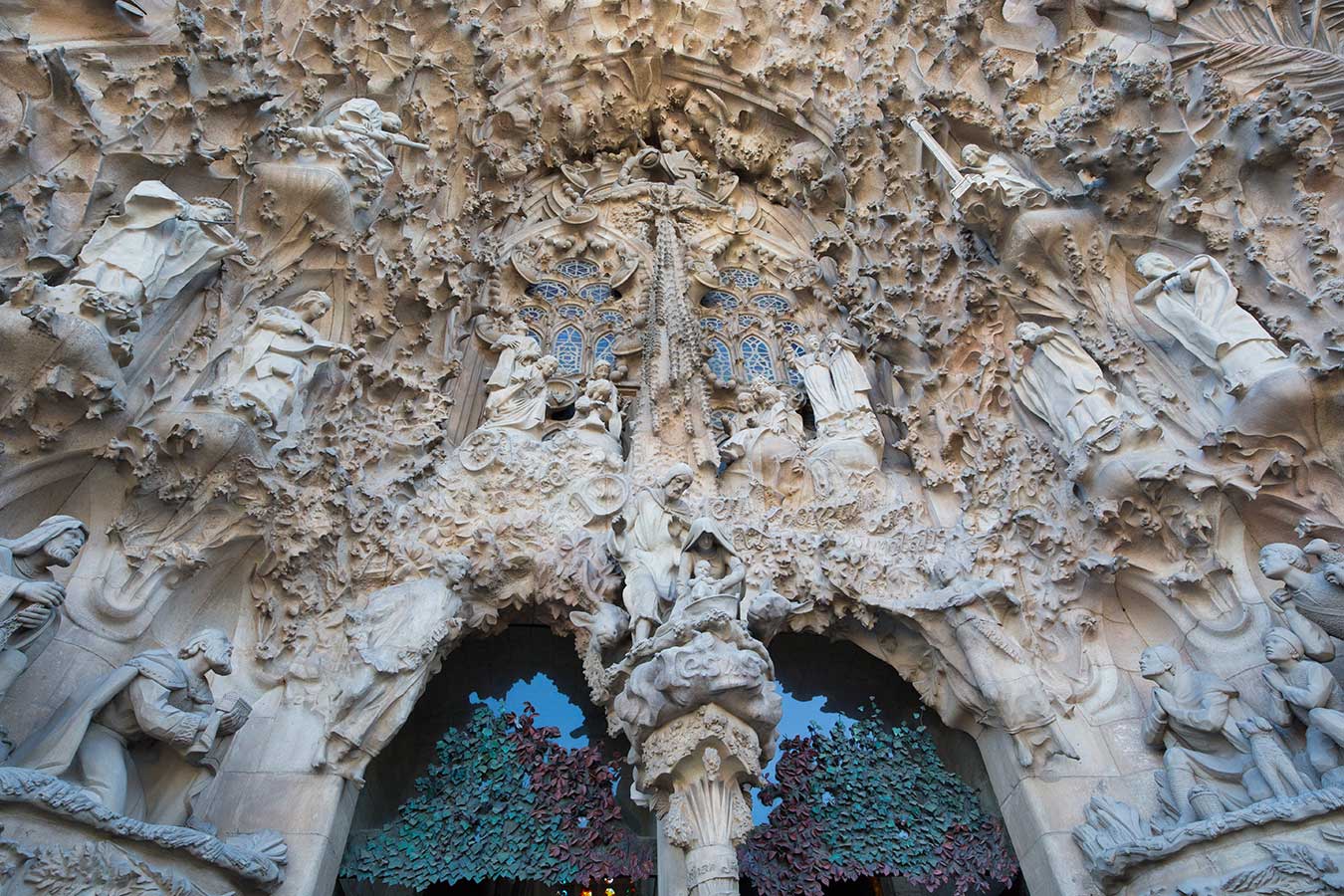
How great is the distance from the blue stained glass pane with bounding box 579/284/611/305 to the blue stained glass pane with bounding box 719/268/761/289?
1.37m

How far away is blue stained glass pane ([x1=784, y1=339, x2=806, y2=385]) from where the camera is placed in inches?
338

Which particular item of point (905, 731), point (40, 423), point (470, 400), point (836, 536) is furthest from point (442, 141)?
point (905, 731)

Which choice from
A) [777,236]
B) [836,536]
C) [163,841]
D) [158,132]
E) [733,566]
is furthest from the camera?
[777,236]

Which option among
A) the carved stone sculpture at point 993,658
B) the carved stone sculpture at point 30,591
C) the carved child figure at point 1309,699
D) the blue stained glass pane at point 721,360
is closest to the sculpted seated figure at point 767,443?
the blue stained glass pane at point 721,360

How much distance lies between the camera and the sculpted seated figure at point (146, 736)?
12.1 ft

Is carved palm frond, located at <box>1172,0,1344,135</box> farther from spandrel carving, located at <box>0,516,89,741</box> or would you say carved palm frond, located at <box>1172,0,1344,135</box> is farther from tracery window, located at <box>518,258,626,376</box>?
spandrel carving, located at <box>0,516,89,741</box>

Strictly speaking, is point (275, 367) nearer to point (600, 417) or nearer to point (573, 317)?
point (600, 417)

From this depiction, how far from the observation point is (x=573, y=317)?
9.35m

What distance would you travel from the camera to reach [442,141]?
8.09 m

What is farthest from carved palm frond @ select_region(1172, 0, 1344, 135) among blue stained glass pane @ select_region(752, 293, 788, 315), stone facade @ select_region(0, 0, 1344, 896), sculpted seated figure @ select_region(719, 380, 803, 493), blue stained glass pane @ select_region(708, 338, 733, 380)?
blue stained glass pane @ select_region(708, 338, 733, 380)

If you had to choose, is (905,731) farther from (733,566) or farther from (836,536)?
(733,566)

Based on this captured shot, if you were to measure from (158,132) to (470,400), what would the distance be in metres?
3.32

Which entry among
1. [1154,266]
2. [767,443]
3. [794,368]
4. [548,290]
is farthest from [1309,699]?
[548,290]

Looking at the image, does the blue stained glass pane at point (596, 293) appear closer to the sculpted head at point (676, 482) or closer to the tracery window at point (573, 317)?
the tracery window at point (573, 317)
